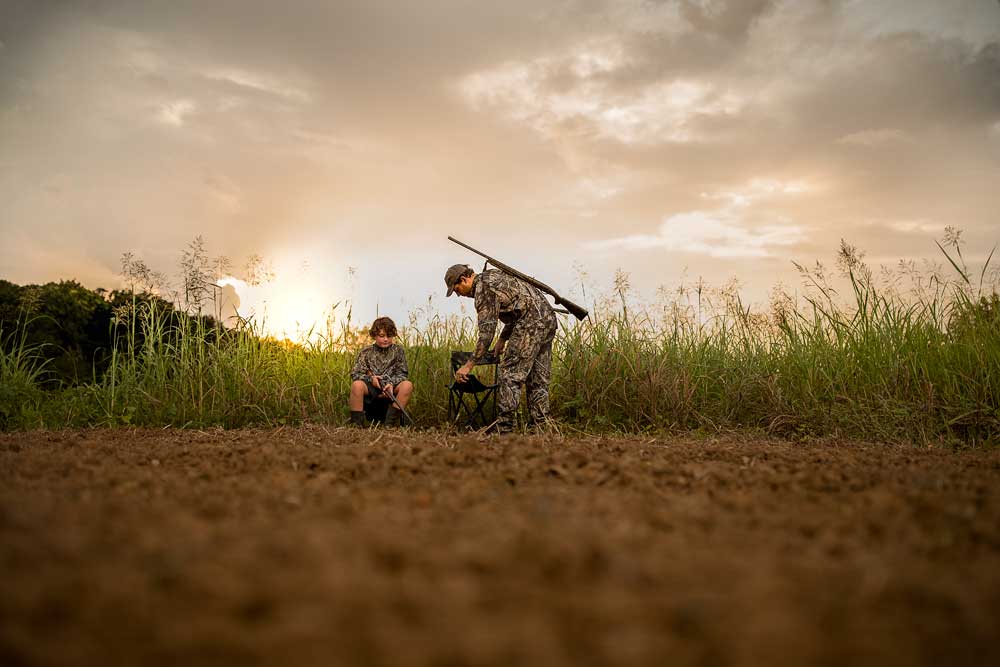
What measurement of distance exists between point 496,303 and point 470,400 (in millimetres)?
1498

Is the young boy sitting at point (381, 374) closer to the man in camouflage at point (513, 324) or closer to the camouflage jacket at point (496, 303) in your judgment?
the man in camouflage at point (513, 324)

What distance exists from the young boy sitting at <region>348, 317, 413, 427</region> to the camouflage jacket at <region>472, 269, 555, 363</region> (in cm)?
105

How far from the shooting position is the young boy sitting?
6.36m

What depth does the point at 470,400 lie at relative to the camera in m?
7.00

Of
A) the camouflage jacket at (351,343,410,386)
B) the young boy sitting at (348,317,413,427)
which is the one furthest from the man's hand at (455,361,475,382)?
the camouflage jacket at (351,343,410,386)

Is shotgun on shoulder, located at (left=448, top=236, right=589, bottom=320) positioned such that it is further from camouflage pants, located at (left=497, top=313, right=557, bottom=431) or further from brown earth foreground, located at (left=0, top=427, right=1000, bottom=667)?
brown earth foreground, located at (left=0, top=427, right=1000, bottom=667)

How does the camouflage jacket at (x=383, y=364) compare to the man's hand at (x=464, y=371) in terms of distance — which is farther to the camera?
the camouflage jacket at (x=383, y=364)

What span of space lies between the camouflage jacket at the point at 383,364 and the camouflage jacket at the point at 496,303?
1098 millimetres

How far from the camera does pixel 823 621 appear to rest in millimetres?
1347

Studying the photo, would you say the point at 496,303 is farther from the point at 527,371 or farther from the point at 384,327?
the point at 384,327

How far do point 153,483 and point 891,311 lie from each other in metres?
6.02

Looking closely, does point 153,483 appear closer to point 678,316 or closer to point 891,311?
point 678,316

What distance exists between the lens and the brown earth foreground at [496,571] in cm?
116

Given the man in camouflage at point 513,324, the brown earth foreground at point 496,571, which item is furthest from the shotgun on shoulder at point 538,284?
the brown earth foreground at point 496,571
